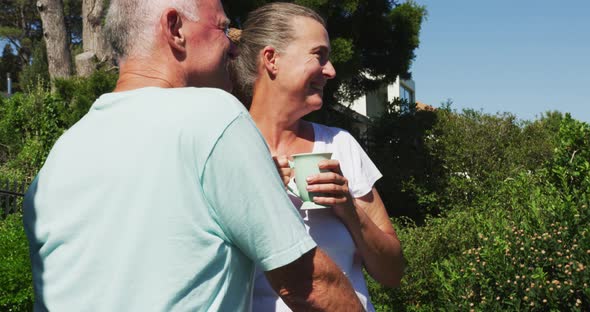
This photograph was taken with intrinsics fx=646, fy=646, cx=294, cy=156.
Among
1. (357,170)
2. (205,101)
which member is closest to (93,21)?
(357,170)

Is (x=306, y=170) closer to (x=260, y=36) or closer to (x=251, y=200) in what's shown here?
(x=251, y=200)

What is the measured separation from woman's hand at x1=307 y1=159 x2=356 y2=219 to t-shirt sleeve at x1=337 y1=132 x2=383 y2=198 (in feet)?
0.84

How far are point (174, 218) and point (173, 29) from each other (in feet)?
1.48

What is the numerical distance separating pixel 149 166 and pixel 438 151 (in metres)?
13.5

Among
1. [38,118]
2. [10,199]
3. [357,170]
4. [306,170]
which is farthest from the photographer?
[38,118]

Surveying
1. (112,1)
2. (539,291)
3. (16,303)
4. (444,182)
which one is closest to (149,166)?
(112,1)

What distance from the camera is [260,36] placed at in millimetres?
2289

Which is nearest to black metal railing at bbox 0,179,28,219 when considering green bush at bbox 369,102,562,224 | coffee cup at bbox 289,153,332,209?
green bush at bbox 369,102,562,224

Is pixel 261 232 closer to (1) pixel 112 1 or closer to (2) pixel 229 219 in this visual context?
(2) pixel 229 219

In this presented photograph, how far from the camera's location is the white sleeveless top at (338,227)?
182cm

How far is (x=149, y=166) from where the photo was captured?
1198mm

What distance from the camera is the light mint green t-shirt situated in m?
1.17

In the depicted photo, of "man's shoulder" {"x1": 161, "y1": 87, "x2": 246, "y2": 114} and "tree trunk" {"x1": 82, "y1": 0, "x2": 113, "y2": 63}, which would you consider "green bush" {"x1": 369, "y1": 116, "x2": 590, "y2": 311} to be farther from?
"tree trunk" {"x1": 82, "y1": 0, "x2": 113, "y2": 63}

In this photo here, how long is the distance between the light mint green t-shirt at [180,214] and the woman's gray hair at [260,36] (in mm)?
1038
